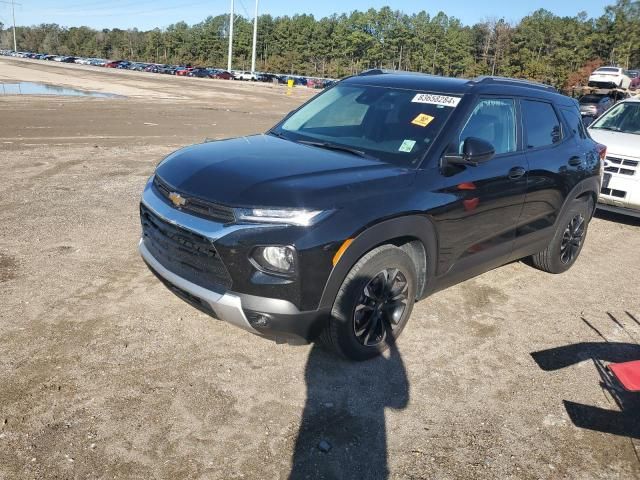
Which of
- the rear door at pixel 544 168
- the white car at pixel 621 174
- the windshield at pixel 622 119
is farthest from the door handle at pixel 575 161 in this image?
the windshield at pixel 622 119

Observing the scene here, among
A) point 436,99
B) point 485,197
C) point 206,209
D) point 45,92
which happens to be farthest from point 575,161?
point 45,92

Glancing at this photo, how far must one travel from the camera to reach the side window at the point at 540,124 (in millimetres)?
4691

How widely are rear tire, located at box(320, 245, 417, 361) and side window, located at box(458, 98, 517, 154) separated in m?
1.05

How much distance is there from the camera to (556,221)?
5203 mm

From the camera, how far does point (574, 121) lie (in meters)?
5.42

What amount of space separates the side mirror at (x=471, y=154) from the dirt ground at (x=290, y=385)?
137cm

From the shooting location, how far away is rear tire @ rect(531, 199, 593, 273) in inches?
212

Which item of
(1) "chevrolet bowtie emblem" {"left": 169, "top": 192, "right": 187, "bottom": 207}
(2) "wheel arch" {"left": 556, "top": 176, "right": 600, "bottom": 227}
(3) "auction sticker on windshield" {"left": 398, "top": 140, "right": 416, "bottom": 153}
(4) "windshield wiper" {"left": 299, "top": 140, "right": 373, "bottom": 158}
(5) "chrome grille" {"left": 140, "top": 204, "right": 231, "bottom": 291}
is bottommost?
(5) "chrome grille" {"left": 140, "top": 204, "right": 231, "bottom": 291}

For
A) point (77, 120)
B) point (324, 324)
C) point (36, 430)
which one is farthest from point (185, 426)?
point (77, 120)

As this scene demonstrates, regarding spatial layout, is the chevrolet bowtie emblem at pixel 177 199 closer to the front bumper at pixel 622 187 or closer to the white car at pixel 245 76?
the front bumper at pixel 622 187

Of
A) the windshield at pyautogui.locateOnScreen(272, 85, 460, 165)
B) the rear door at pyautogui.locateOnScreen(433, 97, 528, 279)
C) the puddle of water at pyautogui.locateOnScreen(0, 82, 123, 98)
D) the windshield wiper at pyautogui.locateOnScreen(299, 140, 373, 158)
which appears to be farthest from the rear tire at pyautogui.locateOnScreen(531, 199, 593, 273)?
the puddle of water at pyautogui.locateOnScreen(0, 82, 123, 98)

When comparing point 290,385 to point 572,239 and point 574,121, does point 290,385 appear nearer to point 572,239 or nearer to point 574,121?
point 572,239

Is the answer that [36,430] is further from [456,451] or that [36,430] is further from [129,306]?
[456,451]

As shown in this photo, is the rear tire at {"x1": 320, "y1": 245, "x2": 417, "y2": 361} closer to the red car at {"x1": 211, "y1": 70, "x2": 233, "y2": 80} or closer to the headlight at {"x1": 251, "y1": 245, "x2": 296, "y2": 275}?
the headlight at {"x1": 251, "y1": 245, "x2": 296, "y2": 275}
